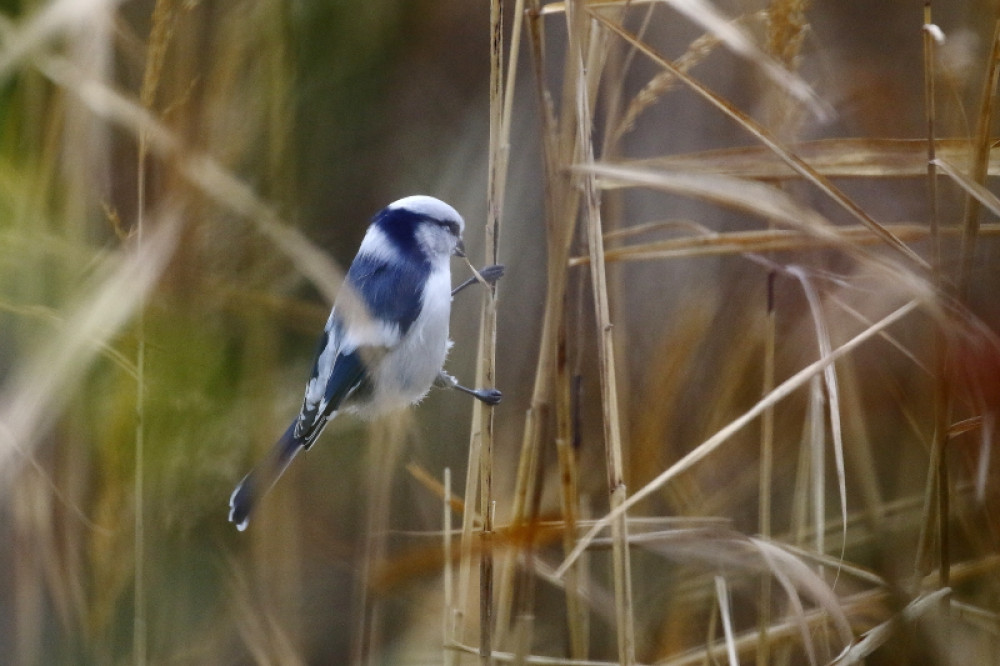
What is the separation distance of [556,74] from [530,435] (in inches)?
14.7

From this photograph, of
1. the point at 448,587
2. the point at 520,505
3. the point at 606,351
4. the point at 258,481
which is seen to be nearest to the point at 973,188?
the point at 606,351

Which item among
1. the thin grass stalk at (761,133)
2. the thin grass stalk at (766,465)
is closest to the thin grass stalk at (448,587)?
the thin grass stalk at (766,465)

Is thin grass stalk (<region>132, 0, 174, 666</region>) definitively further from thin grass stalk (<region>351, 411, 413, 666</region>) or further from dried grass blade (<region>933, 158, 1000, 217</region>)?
dried grass blade (<region>933, 158, 1000, 217</region>)

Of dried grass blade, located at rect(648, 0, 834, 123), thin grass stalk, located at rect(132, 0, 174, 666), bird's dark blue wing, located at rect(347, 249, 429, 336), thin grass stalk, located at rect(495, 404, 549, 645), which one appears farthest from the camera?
bird's dark blue wing, located at rect(347, 249, 429, 336)

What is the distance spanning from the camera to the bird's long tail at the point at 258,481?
0.80 meters

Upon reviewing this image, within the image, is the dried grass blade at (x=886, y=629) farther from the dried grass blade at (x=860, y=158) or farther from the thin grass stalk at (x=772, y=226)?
the dried grass blade at (x=860, y=158)

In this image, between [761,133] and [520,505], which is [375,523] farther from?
[761,133]

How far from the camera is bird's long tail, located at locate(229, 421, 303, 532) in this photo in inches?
31.4

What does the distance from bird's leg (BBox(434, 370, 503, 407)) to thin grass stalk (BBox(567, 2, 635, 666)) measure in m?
0.09

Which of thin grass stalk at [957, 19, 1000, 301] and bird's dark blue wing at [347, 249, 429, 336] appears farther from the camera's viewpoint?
bird's dark blue wing at [347, 249, 429, 336]

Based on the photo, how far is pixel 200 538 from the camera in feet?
2.70

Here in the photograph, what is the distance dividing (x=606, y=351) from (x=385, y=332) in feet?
1.11

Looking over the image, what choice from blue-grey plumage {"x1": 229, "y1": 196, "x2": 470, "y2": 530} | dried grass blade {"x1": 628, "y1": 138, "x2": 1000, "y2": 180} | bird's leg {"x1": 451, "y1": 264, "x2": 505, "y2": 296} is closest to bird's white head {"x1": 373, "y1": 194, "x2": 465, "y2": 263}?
blue-grey plumage {"x1": 229, "y1": 196, "x2": 470, "y2": 530}

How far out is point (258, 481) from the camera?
31.6 inches
